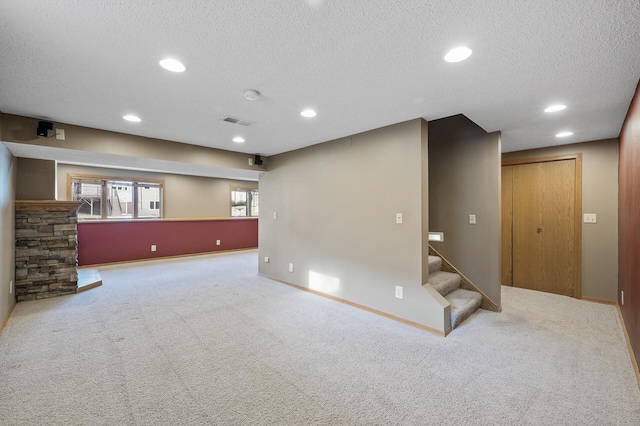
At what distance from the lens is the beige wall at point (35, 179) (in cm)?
388

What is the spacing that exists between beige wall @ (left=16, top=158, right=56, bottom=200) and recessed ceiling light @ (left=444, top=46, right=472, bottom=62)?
5.29 meters

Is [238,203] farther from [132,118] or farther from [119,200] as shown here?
[132,118]

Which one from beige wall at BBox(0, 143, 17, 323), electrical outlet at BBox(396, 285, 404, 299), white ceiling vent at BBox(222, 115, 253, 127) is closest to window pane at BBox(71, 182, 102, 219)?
beige wall at BBox(0, 143, 17, 323)

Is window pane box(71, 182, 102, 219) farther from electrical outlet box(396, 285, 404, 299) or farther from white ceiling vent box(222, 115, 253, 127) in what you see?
electrical outlet box(396, 285, 404, 299)

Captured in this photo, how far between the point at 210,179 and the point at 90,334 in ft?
17.4

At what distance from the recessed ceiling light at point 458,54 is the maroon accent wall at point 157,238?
6.86 m

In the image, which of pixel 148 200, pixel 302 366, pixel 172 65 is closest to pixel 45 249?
pixel 148 200

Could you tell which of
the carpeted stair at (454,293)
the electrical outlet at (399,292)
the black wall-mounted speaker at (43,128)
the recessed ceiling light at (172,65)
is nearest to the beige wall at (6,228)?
the black wall-mounted speaker at (43,128)

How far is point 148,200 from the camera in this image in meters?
6.70

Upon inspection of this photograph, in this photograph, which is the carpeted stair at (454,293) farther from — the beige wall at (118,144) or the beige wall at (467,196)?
the beige wall at (118,144)

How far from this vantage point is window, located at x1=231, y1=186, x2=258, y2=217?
27.1ft

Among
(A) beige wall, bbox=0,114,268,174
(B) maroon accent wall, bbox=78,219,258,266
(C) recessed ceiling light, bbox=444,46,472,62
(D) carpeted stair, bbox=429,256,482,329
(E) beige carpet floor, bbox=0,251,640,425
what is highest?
(C) recessed ceiling light, bbox=444,46,472,62

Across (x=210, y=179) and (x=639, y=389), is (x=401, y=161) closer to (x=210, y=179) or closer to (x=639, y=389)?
(x=639, y=389)

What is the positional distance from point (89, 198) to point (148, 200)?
1.10 m
